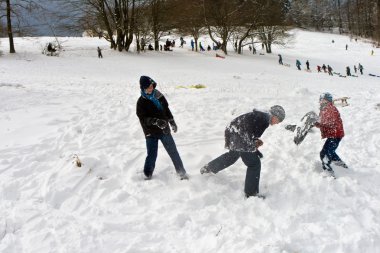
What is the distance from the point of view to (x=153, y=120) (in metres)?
5.98

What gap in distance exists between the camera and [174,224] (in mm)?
5012

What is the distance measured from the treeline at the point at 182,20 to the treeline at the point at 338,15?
3440 centimetres

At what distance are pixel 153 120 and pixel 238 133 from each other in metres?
1.31

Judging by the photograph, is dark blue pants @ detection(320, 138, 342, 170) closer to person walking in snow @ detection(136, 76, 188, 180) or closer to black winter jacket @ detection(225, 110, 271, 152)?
black winter jacket @ detection(225, 110, 271, 152)

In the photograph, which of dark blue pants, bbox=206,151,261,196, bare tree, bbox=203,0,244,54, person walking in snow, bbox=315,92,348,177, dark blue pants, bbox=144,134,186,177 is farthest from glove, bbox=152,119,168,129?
bare tree, bbox=203,0,244,54

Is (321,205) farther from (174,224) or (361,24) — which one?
(361,24)

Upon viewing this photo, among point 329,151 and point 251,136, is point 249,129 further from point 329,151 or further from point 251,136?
point 329,151

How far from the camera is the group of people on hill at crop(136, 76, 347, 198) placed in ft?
18.3

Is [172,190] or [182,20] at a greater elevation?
[182,20]

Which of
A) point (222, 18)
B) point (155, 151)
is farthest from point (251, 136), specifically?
point (222, 18)

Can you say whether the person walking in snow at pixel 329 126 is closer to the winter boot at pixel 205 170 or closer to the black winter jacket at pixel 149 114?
the winter boot at pixel 205 170

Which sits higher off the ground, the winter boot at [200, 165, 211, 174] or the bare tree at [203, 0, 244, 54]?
the bare tree at [203, 0, 244, 54]

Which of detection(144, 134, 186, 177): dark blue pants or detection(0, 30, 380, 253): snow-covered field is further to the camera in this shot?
detection(144, 134, 186, 177): dark blue pants

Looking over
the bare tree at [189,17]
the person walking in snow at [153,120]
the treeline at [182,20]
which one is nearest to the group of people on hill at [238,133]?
the person walking in snow at [153,120]
